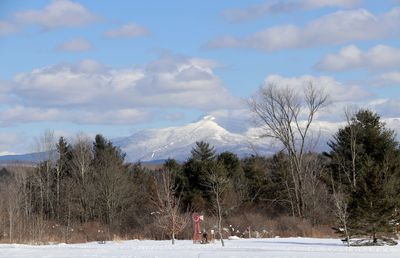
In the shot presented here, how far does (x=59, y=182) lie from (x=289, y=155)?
23.3 m

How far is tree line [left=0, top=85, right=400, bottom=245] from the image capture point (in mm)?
48219

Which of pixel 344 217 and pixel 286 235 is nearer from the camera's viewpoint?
pixel 344 217

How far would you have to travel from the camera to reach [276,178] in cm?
6394

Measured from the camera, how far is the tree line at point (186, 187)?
158 ft

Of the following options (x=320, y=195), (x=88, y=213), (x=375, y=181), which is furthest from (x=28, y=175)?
(x=375, y=181)

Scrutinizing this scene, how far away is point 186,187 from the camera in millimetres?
59531

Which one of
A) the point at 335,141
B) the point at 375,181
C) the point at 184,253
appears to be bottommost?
the point at 184,253

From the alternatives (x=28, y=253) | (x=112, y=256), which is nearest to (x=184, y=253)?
(x=112, y=256)

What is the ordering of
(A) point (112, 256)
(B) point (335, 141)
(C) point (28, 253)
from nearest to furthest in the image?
(A) point (112, 256) < (C) point (28, 253) < (B) point (335, 141)

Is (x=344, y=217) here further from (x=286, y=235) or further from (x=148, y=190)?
(x=148, y=190)

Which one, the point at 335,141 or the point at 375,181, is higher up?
the point at 335,141

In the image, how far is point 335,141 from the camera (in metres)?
61.4

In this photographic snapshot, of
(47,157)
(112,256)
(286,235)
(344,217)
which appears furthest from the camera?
(47,157)

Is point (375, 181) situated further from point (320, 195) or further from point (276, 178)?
point (276, 178)
